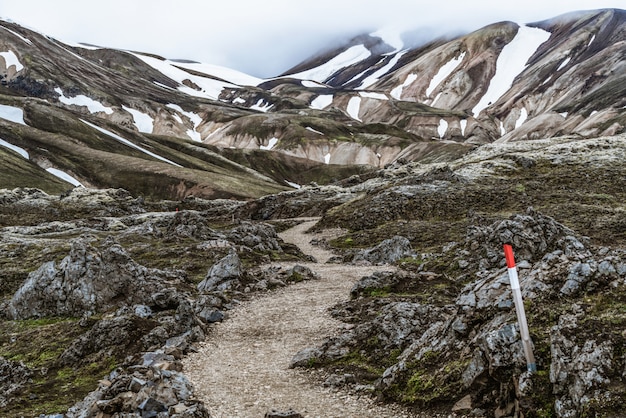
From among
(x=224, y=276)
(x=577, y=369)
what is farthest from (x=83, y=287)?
(x=577, y=369)

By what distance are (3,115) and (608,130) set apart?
24688cm

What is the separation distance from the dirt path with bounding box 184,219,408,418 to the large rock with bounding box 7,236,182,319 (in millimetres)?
8646

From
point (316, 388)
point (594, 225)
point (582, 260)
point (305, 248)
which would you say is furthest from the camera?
point (305, 248)

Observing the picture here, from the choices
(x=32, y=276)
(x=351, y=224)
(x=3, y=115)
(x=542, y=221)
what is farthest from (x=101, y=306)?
(x=3, y=115)

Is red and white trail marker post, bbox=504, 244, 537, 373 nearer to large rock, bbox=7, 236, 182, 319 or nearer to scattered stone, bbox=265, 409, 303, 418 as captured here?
scattered stone, bbox=265, 409, 303, 418

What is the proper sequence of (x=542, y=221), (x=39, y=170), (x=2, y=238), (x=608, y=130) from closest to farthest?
(x=542, y=221)
(x=2, y=238)
(x=39, y=170)
(x=608, y=130)

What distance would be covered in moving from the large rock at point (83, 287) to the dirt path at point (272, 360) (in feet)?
28.4

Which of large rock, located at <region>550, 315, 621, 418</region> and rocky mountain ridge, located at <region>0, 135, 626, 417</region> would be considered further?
rocky mountain ridge, located at <region>0, 135, 626, 417</region>

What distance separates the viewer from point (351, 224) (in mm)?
64688

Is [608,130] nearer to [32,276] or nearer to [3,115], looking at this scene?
[32,276]

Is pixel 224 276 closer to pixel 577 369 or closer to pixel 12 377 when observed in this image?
pixel 12 377

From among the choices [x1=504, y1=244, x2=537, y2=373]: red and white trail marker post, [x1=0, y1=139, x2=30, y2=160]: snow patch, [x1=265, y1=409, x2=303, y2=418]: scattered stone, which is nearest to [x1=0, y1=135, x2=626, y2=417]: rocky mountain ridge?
[x1=504, y1=244, x2=537, y2=373]: red and white trail marker post

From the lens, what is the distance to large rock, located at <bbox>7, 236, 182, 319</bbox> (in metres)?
30.6

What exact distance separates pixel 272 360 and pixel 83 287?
17.6 metres
